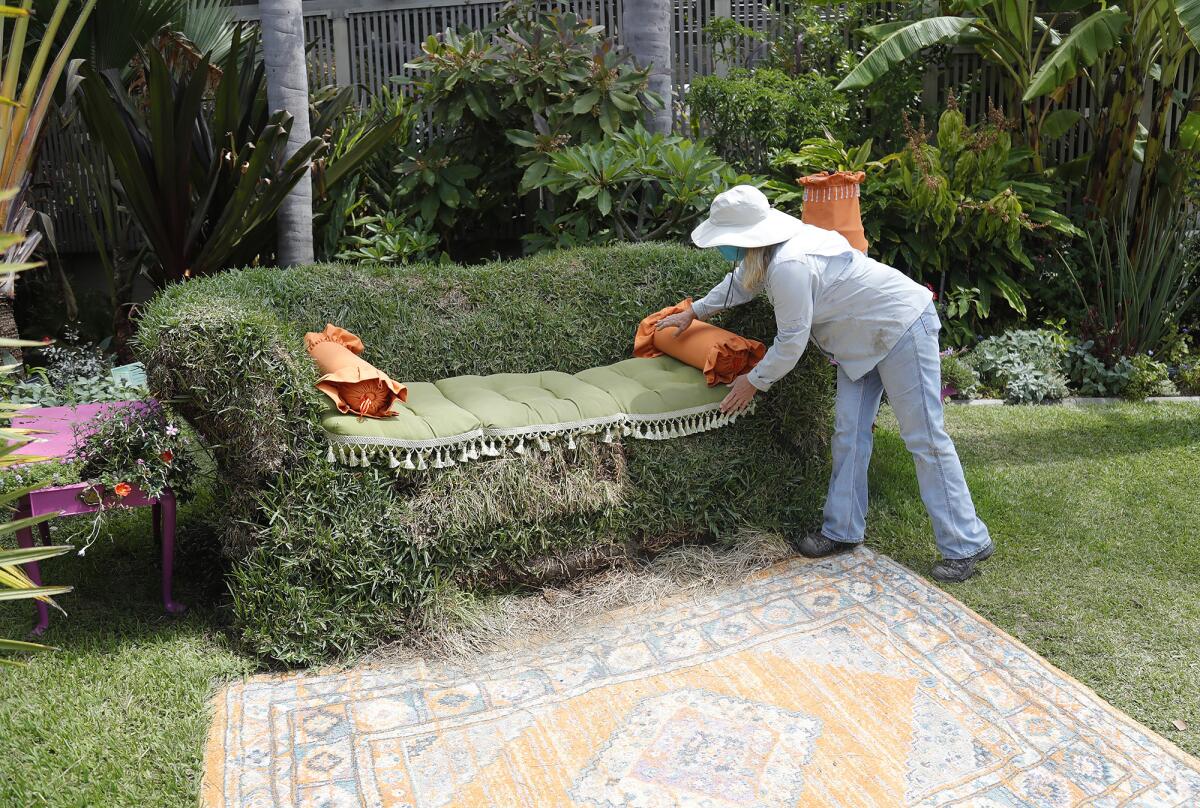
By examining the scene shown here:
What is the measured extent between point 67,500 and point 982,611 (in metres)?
3.26

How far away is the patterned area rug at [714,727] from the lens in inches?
111

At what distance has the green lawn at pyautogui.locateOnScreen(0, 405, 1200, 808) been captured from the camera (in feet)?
9.50

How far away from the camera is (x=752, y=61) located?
7.61 meters

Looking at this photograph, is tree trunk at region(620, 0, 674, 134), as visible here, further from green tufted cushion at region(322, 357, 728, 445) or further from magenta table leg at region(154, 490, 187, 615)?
magenta table leg at region(154, 490, 187, 615)

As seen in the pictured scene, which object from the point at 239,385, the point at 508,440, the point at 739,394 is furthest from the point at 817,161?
the point at 239,385

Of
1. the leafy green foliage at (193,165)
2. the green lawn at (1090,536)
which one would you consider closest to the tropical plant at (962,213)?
the green lawn at (1090,536)

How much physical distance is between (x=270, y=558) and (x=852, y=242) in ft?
9.16

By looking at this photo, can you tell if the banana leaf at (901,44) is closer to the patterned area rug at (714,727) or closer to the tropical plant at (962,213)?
the tropical plant at (962,213)

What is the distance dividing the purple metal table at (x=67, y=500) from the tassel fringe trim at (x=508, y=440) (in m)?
0.71

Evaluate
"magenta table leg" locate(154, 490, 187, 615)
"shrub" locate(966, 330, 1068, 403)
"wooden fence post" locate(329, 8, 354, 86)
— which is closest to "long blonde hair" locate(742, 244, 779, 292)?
"magenta table leg" locate(154, 490, 187, 615)

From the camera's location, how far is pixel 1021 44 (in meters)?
6.95

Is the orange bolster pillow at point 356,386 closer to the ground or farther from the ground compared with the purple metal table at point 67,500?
farther from the ground

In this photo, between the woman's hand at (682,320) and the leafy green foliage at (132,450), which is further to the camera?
the woman's hand at (682,320)

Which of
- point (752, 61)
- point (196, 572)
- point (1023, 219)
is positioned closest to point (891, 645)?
point (196, 572)
